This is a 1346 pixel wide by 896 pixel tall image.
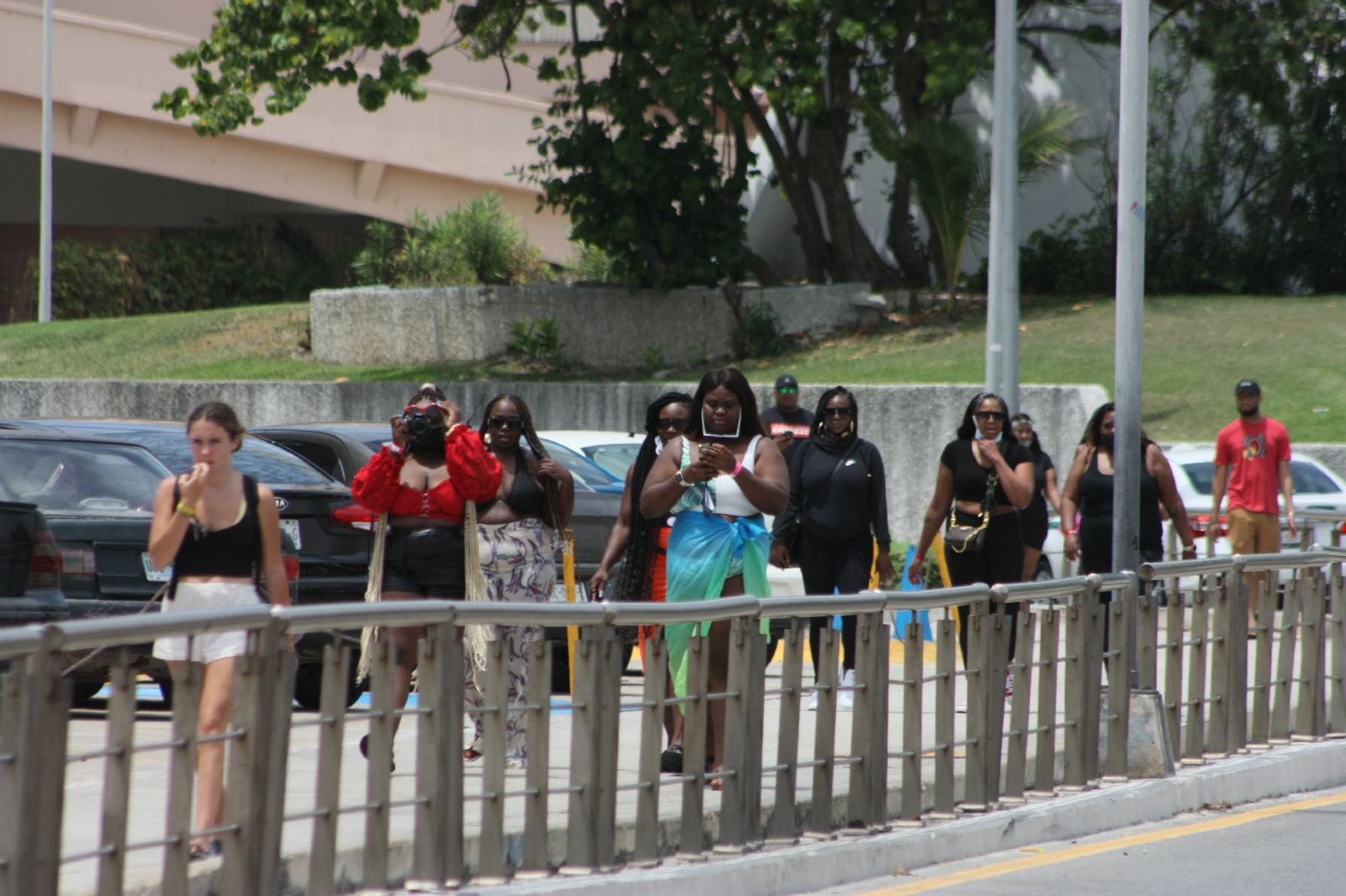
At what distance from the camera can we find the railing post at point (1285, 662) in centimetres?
881

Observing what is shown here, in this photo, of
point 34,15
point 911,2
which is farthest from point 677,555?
point 34,15

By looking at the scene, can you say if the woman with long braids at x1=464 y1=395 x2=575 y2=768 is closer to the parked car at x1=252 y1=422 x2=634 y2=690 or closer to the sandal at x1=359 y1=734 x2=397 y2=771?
the sandal at x1=359 y1=734 x2=397 y2=771

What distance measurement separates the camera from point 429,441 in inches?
289

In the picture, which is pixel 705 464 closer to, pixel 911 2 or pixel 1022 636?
pixel 1022 636

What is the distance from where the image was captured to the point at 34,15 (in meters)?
30.9

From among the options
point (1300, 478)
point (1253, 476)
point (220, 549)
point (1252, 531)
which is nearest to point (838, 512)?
point (220, 549)

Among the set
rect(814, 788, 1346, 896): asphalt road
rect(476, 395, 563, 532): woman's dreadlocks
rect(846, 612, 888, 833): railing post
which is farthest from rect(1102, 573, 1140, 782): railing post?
rect(476, 395, 563, 532): woman's dreadlocks

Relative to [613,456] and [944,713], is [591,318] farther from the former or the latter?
[944,713]

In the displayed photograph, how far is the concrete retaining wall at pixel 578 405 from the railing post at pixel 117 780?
1391cm

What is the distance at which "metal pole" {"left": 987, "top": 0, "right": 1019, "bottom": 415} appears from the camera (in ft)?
50.9

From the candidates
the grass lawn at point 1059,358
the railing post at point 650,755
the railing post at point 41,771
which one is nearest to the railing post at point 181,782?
the railing post at point 41,771

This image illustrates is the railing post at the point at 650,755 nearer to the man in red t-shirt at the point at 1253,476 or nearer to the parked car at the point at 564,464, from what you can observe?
the parked car at the point at 564,464

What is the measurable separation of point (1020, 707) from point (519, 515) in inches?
88.3

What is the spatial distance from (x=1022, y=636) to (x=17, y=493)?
497 centimetres
